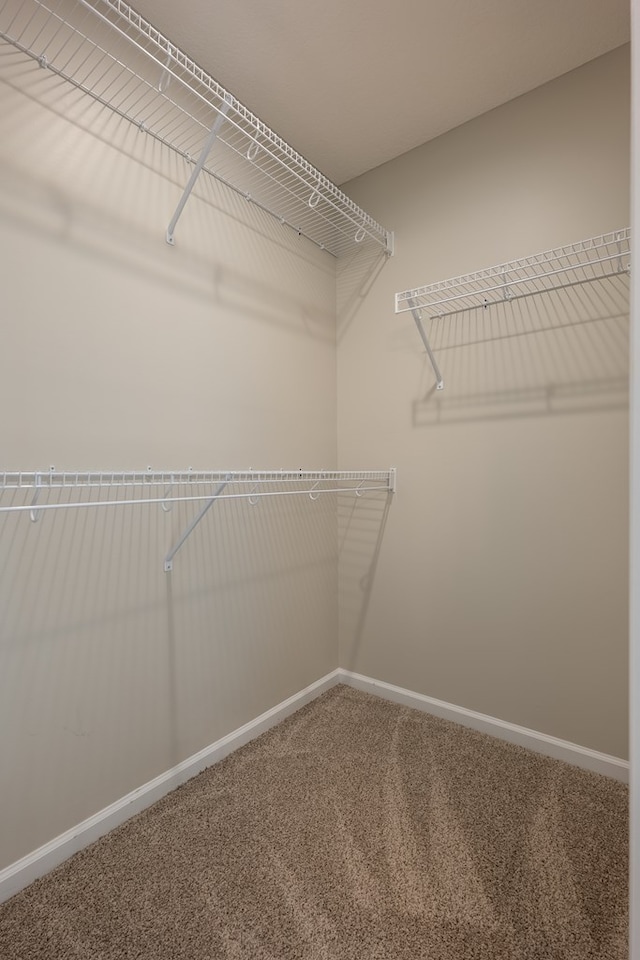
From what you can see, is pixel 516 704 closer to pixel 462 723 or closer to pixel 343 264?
pixel 462 723

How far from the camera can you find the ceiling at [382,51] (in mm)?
1512

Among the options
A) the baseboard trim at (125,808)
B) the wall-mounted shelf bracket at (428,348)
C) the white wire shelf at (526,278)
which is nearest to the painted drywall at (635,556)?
the white wire shelf at (526,278)

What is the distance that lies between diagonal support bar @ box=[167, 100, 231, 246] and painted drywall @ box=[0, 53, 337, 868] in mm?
44

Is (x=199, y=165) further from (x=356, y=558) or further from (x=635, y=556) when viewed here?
(x=356, y=558)

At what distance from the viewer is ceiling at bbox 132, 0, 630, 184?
59.5 inches

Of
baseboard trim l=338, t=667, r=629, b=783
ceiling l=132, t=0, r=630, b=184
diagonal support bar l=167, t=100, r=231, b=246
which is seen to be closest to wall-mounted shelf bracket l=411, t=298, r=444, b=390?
ceiling l=132, t=0, r=630, b=184

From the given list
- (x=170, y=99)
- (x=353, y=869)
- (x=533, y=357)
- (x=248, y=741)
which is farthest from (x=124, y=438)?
(x=533, y=357)

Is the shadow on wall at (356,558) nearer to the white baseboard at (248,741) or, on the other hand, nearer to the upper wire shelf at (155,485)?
the upper wire shelf at (155,485)

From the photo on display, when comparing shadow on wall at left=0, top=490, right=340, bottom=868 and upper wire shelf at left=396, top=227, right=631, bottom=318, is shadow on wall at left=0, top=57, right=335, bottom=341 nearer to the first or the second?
upper wire shelf at left=396, top=227, right=631, bottom=318

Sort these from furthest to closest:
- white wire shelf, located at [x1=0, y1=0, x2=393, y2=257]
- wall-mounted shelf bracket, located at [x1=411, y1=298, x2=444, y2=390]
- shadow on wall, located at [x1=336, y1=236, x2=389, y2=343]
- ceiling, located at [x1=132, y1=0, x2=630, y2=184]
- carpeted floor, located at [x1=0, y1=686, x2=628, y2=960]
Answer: shadow on wall, located at [x1=336, y1=236, x2=389, y2=343] < wall-mounted shelf bracket, located at [x1=411, y1=298, x2=444, y2=390] < ceiling, located at [x1=132, y1=0, x2=630, y2=184] < white wire shelf, located at [x1=0, y1=0, x2=393, y2=257] < carpeted floor, located at [x1=0, y1=686, x2=628, y2=960]

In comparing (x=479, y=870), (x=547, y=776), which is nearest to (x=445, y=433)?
(x=547, y=776)

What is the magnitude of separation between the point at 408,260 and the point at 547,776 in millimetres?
2235

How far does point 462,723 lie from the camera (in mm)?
2076

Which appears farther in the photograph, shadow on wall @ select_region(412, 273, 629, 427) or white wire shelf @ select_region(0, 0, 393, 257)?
shadow on wall @ select_region(412, 273, 629, 427)
